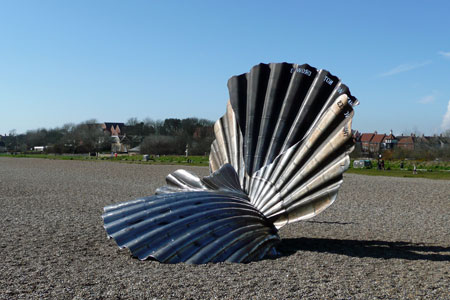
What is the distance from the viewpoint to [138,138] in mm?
102250

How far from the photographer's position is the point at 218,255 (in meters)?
6.23

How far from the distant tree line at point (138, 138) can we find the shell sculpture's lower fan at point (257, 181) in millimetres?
60404

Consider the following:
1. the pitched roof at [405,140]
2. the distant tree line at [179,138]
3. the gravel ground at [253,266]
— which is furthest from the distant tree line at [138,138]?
the gravel ground at [253,266]

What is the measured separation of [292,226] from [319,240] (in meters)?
1.88

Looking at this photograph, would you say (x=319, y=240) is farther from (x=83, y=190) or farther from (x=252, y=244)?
(x=83, y=190)

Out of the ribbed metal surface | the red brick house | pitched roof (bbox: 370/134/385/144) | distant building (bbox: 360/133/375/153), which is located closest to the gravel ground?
the ribbed metal surface

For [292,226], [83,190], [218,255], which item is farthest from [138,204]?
[83,190]

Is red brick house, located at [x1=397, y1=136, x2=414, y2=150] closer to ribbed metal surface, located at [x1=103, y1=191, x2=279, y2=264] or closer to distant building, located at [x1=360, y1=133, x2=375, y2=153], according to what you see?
distant building, located at [x1=360, y1=133, x2=375, y2=153]

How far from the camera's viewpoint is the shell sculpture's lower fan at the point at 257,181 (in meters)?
6.50

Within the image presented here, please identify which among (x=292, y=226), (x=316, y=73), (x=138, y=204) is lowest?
(x=292, y=226)

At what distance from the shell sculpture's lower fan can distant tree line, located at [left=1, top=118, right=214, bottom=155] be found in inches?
2378

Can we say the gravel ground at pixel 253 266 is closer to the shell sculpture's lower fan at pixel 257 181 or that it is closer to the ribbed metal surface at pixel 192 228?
the ribbed metal surface at pixel 192 228

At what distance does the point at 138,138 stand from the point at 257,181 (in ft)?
316

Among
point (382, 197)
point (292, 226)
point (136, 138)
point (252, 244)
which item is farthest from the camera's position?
point (136, 138)
